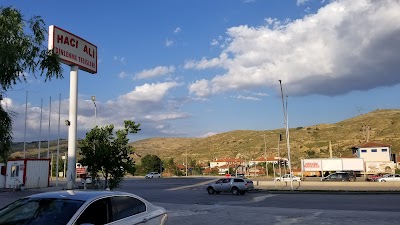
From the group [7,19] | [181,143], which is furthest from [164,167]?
[7,19]

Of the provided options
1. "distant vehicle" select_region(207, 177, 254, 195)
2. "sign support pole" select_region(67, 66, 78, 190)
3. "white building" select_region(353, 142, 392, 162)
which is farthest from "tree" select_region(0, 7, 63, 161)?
"white building" select_region(353, 142, 392, 162)

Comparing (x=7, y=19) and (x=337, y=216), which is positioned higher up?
(x=7, y=19)

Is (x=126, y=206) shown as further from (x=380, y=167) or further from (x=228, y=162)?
(x=228, y=162)

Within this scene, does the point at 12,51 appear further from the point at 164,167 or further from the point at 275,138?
the point at 275,138

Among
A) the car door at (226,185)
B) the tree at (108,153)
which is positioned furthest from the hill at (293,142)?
the tree at (108,153)

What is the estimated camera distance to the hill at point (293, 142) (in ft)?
356

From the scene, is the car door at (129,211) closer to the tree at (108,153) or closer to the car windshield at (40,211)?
the car windshield at (40,211)

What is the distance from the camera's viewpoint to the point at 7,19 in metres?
6.71

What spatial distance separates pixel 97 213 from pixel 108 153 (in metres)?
9.84

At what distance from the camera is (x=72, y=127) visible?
19.6 meters

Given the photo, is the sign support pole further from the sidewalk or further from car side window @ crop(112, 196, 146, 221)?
the sidewalk

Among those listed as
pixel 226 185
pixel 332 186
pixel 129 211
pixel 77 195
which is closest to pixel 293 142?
pixel 332 186

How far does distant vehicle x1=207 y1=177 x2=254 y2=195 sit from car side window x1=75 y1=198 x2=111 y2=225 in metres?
28.8

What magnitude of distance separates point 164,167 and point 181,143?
73.5m
